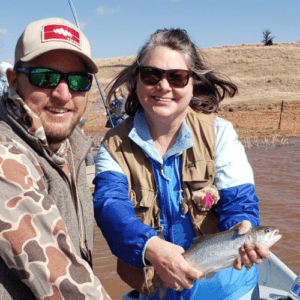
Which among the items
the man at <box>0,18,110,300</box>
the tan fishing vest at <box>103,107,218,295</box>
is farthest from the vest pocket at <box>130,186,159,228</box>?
the man at <box>0,18,110,300</box>

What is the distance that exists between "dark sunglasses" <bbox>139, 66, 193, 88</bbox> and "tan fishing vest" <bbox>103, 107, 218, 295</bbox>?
0.90 feet

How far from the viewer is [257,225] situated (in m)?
2.52

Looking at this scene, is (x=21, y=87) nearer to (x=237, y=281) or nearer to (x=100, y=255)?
(x=237, y=281)

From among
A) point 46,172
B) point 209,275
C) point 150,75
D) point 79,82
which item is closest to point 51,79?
point 79,82

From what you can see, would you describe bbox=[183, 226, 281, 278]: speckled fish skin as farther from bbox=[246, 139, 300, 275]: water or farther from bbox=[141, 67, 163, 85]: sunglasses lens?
bbox=[246, 139, 300, 275]: water

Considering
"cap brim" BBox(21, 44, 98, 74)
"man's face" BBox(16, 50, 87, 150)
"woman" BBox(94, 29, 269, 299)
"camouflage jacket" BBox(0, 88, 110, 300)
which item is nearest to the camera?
"camouflage jacket" BBox(0, 88, 110, 300)

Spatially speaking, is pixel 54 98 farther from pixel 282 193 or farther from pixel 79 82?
pixel 282 193

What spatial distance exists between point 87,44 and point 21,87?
40cm

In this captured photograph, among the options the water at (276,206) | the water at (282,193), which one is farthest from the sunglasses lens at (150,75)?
the water at (282,193)

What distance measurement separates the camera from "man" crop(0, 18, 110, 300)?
1.46m

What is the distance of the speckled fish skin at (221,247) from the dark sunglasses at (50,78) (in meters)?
1.10

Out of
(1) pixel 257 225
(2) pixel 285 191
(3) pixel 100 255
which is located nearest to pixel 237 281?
(1) pixel 257 225

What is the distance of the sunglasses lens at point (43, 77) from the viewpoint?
2055 mm

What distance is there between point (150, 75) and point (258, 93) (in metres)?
32.7
